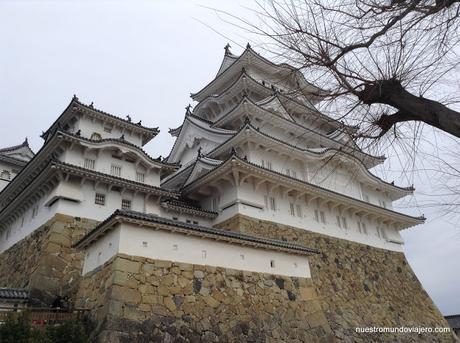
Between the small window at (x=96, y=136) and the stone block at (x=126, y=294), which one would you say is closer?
the stone block at (x=126, y=294)

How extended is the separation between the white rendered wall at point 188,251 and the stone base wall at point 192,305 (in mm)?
200

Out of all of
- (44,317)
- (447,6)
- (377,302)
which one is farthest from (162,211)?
(447,6)

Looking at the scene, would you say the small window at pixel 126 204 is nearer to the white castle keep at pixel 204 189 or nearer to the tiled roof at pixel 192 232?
the white castle keep at pixel 204 189

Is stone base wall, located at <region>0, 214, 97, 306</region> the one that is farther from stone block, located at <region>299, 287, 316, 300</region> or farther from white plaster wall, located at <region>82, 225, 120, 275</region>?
stone block, located at <region>299, 287, 316, 300</region>

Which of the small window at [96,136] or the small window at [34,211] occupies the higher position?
the small window at [96,136]

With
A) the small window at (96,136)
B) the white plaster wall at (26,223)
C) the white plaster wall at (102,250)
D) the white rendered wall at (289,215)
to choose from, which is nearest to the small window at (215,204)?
the white rendered wall at (289,215)

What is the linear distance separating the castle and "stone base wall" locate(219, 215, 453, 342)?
0.08 metres

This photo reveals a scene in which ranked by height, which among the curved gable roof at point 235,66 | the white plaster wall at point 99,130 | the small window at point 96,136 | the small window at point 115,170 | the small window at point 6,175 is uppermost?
the curved gable roof at point 235,66

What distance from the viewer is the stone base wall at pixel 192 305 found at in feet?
26.0

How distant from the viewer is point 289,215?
1698 cm

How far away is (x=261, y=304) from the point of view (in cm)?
1021

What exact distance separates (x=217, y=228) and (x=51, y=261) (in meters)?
6.60

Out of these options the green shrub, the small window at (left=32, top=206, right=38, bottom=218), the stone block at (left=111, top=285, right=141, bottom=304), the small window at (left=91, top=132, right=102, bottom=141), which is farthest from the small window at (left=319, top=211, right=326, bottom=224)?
the green shrub

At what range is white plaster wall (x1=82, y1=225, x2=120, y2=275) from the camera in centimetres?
884
